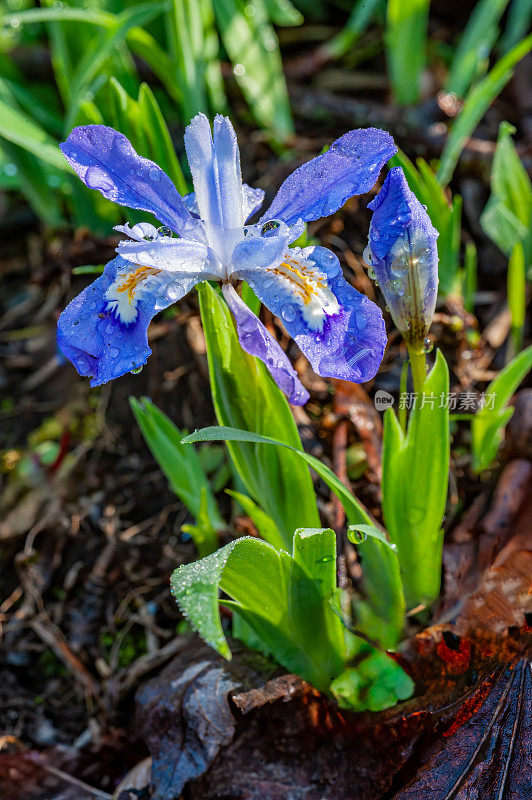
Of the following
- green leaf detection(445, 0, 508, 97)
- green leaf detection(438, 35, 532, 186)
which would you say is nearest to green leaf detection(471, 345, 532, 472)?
green leaf detection(438, 35, 532, 186)

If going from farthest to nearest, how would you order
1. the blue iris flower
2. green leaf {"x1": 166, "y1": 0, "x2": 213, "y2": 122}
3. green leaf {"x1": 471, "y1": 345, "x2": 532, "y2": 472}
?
green leaf {"x1": 166, "y1": 0, "x2": 213, "y2": 122}
green leaf {"x1": 471, "y1": 345, "x2": 532, "y2": 472}
the blue iris flower

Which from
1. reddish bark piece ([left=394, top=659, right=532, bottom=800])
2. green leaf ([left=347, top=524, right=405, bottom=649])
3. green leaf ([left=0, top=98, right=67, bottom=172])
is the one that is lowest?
reddish bark piece ([left=394, top=659, right=532, bottom=800])

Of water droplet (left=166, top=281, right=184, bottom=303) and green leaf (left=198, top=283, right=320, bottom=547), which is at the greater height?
water droplet (left=166, top=281, right=184, bottom=303)

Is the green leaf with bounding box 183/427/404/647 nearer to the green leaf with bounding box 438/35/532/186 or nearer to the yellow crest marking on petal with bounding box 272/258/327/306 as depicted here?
the yellow crest marking on petal with bounding box 272/258/327/306

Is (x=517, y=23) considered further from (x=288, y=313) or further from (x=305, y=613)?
(x=305, y=613)

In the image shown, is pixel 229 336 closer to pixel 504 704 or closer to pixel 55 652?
pixel 504 704

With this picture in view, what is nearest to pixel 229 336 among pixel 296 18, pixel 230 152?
pixel 230 152
